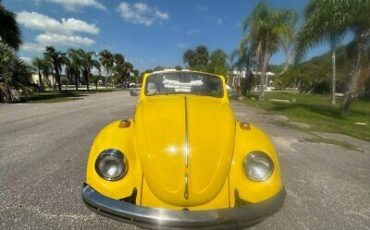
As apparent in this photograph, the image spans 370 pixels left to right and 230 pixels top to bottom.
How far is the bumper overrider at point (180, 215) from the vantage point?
2.75 meters

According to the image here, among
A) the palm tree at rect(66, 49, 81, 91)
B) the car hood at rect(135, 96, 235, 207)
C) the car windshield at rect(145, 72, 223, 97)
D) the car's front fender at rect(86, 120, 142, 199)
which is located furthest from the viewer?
the palm tree at rect(66, 49, 81, 91)

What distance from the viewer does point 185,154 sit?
10.3ft

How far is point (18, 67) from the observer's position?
23.3 m

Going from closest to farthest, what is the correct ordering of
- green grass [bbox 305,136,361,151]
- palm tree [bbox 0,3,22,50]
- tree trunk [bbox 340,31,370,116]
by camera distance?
green grass [bbox 305,136,361,151] → tree trunk [bbox 340,31,370,116] → palm tree [bbox 0,3,22,50]

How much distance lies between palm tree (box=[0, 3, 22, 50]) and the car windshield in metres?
22.8

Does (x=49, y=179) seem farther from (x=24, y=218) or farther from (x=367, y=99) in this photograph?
(x=367, y=99)

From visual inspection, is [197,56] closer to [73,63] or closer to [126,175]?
[73,63]

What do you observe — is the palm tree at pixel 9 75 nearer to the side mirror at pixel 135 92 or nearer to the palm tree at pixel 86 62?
the side mirror at pixel 135 92

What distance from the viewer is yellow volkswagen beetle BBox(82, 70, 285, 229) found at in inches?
112

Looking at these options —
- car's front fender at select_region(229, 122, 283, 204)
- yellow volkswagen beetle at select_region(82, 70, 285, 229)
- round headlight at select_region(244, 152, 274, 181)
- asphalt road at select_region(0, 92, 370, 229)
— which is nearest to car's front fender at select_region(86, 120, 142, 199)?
yellow volkswagen beetle at select_region(82, 70, 285, 229)

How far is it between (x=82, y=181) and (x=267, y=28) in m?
27.6

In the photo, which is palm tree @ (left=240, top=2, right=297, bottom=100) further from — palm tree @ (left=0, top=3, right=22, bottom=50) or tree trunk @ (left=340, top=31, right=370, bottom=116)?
palm tree @ (left=0, top=3, right=22, bottom=50)

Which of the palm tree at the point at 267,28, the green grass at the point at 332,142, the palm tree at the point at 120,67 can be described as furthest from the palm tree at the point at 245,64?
the palm tree at the point at 120,67

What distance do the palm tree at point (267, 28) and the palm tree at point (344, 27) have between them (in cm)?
1178
